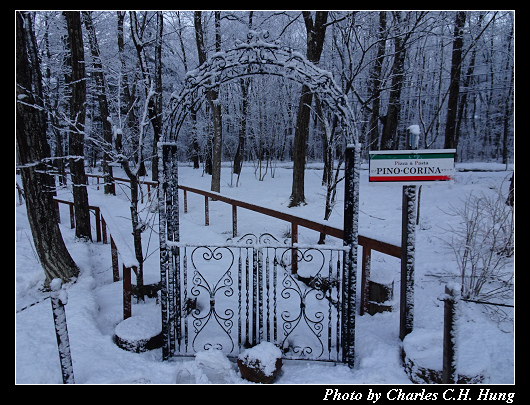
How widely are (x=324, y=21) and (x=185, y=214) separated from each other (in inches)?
232

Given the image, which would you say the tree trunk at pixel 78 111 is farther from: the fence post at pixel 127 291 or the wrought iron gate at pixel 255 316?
the wrought iron gate at pixel 255 316

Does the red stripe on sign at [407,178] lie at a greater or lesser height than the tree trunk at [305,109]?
lesser

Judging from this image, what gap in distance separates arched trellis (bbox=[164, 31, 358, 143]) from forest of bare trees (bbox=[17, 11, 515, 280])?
0.53 feet

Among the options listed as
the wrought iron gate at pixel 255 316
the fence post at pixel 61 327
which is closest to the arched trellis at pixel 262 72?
the wrought iron gate at pixel 255 316

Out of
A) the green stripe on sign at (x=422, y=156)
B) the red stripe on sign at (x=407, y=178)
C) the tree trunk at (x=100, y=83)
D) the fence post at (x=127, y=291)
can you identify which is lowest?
the fence post at (x=127, y=291)

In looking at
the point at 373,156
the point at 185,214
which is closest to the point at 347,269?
the point at 373,156

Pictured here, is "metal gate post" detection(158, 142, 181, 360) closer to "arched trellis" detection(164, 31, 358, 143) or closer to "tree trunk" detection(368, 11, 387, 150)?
"arched trellis" detection(164, 31, 358, 143)

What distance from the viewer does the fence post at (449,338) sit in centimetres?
222

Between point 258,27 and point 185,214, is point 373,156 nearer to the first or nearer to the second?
point 185,214

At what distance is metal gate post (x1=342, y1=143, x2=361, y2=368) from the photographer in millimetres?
2863

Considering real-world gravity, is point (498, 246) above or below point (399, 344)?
above

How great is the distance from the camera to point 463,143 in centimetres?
2895

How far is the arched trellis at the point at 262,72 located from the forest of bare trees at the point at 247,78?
162 millimetres

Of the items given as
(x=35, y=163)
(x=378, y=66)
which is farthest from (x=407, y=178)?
(x=378, y=66)
